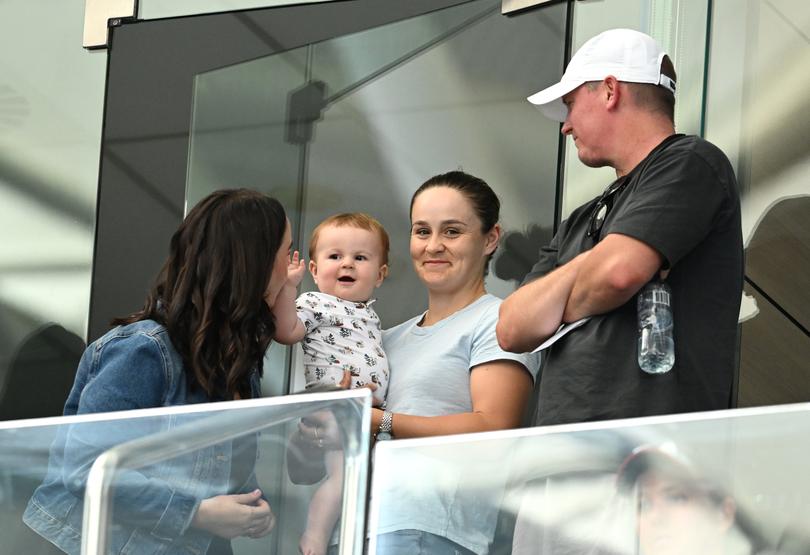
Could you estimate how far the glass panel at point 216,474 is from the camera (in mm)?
2500

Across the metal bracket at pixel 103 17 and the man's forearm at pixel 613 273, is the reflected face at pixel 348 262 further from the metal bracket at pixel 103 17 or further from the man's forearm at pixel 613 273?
the metal bracket at pixel 103 17

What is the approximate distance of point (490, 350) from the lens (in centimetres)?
354

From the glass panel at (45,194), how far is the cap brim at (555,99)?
234 centimetres

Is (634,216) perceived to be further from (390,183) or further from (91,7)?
(91,7)

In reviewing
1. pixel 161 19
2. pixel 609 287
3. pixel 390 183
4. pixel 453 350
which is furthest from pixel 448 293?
pixel 161 19

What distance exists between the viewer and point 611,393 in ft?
9.86

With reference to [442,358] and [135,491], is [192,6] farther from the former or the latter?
[135,491]

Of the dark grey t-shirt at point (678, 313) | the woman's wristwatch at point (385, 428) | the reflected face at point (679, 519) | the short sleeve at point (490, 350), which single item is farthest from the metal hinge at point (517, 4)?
the reflected face at point (679, 519)

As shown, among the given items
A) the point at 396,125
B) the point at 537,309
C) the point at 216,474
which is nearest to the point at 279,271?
the point at 537,309

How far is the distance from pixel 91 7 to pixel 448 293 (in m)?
2.38

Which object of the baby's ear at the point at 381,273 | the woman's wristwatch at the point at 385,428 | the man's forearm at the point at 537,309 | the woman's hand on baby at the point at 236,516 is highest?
the baby's ear at the point at 381,273

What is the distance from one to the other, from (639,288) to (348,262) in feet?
3.99

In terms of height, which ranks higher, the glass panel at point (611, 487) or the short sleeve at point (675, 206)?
the short sleeve at point (675, 206)

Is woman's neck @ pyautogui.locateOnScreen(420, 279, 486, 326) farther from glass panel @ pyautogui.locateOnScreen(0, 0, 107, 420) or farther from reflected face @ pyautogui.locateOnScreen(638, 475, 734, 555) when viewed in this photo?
glass panel @ pyautogui.locateOnScreen(0, 0, 107, 420)
